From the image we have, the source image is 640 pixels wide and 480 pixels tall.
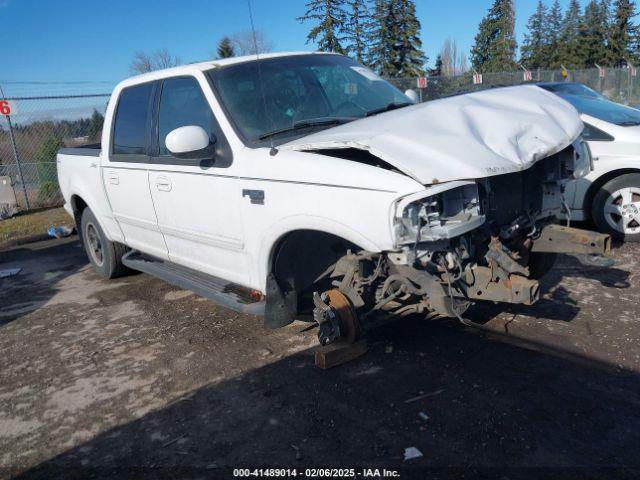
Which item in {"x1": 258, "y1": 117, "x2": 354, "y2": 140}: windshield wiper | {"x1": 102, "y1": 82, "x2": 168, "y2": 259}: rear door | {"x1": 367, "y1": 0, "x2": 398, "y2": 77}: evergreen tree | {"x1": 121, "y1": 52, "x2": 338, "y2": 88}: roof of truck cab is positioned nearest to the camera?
{"x1": 258, "y1": 117, "x2": 354, "y2": 140}: windshield wiper

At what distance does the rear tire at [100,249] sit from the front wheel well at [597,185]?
5352mm

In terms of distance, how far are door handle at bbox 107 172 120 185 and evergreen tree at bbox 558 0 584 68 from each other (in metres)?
51.9

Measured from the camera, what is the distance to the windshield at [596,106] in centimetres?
639

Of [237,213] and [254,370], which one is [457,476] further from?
[237,213]

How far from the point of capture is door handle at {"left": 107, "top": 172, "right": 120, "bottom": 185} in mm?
5188

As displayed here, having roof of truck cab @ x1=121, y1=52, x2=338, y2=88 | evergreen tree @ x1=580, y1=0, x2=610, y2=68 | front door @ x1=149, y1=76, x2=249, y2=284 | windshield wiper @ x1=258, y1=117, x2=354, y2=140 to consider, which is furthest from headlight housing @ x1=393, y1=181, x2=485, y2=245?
evergreen tree @ x1=580, y1=0, x2=610, y2=68

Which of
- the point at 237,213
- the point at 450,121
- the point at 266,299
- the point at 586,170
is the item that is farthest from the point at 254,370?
the point at 586,170

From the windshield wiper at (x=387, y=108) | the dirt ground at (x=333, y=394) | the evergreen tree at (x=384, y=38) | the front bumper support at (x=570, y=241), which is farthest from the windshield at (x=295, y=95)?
the evergreen tree at (x=384, y=38)

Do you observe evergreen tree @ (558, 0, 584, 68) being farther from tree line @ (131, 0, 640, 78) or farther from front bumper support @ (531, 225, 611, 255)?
front bumper support @ (531, 225, 611, 255)

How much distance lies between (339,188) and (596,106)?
5093mm

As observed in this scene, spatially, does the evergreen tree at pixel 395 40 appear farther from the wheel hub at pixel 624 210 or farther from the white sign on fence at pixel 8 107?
the wheel hub at pixel 624 210

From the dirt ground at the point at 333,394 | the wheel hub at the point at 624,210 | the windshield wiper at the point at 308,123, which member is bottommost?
the dirt ground at the point at 333,394

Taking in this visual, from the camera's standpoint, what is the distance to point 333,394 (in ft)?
11.4

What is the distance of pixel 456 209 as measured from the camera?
10.3 ft
